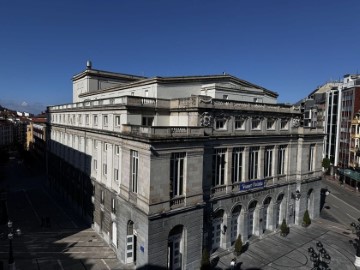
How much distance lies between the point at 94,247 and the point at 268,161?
71.8 ft

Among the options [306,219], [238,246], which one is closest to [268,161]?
[306,219]

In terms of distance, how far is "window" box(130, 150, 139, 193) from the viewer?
2491cm

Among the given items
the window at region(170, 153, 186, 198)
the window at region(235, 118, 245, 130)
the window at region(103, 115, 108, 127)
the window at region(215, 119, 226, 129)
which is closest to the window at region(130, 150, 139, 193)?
the window at region(170, 153, 186, 198)

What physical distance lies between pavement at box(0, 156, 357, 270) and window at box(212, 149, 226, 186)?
24.3 ft

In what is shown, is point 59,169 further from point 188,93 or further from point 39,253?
point 188,93

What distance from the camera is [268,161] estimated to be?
3422 cm

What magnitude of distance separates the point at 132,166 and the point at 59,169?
105ft

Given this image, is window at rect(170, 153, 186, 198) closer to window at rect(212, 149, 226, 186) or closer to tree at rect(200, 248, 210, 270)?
window at rect(212, 149, 226, 186)

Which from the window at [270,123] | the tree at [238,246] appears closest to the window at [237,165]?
the window at [270,123]

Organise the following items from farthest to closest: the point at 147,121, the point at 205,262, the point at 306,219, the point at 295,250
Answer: the point at 306,219
the point at 295,250
the point at 147,121
the point at 205,262

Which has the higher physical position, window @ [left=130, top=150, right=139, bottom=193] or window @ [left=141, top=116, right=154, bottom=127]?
window @ [left=141, top=116, right=154, bottom=127]

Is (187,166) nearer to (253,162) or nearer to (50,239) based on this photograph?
(253,162)

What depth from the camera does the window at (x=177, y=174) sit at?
2420cm

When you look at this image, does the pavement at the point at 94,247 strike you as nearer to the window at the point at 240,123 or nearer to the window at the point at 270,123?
the window at the point at 270,123
